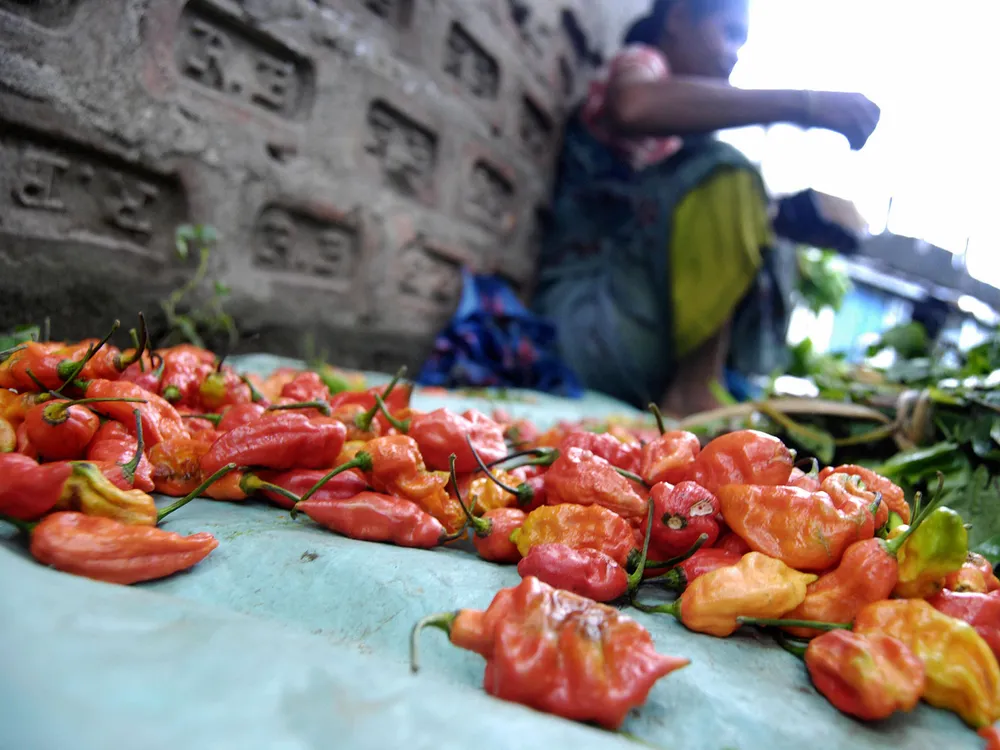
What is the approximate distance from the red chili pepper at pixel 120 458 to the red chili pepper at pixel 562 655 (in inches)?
20.1

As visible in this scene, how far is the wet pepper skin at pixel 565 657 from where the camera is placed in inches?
25.0

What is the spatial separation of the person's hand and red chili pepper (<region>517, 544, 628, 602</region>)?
3.11 meters

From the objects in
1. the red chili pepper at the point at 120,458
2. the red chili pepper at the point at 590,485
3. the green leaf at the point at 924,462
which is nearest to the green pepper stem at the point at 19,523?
the red chili pepper at the point at 120,458

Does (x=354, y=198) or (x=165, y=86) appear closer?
(x=165, y=86)

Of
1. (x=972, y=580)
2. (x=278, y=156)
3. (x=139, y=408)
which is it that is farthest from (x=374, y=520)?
(x=278, y=156)

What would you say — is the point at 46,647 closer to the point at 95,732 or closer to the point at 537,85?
the point at 95,732

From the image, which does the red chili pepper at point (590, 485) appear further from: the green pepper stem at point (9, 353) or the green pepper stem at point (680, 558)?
the green pepper stem at point (9, 353)

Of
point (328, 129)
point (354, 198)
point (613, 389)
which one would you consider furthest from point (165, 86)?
point (613, 389)

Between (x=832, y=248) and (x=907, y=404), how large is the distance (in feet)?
9.27

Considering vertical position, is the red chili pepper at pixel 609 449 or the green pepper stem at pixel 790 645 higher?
the red chili pepper at pixel 609 449

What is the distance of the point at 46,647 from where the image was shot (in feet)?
1.74

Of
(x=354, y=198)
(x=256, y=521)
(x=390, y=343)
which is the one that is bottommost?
(x=256, y=521)

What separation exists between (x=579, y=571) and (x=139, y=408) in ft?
2.47

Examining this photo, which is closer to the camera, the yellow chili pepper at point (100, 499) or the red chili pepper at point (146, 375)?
the yellow chili pepper at point (100, 499)
